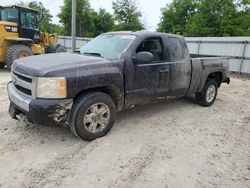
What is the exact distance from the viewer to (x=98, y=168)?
3.52m

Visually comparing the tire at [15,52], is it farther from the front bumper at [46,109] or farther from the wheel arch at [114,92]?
the wheel arch at [114,92]

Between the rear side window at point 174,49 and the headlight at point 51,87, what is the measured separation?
260 centimetres

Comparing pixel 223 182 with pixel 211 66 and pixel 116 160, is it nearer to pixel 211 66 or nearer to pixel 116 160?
pixel 116 160

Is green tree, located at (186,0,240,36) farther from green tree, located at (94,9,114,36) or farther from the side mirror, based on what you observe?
the side mirror

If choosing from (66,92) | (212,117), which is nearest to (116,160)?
(66,92)

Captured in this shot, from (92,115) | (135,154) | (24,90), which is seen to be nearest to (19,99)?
(24,90)

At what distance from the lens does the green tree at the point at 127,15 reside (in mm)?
33000

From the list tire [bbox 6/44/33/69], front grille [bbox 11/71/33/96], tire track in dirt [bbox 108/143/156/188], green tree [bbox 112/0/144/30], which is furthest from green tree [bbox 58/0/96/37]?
tire track in dirt [bbox 108/143/156/188]

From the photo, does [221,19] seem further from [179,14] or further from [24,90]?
[24,90]

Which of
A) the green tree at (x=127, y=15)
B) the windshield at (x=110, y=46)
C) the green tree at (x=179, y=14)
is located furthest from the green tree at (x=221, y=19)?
the windshield at (x=110, y=46)

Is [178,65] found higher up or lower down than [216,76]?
higher up

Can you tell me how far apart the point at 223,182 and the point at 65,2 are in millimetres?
32725

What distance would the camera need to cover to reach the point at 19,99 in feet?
13.1

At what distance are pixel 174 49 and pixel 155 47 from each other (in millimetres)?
480
